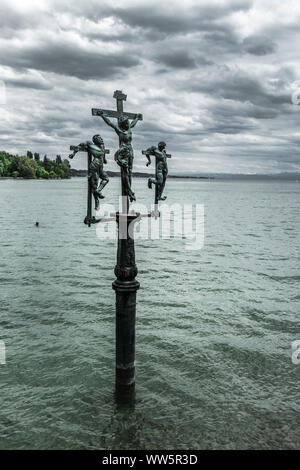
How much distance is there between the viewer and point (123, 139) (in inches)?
269

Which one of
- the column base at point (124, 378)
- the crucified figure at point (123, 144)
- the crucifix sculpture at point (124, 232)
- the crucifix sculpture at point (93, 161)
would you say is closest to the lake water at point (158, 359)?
the column base at point (124, 378)

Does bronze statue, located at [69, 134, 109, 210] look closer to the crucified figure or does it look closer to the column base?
the crucified figure


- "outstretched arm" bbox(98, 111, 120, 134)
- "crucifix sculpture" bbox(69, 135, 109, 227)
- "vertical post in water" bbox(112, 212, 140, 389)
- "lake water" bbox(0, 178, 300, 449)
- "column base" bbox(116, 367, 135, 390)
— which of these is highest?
"outstretched arm" bbox(98, 111, 120, 134)

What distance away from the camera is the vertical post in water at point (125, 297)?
23.2 feet

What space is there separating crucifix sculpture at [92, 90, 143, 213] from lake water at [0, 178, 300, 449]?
395 cm

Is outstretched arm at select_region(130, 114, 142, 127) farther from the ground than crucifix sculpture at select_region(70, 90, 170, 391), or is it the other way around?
outstretched arm at select_region(130, 114, 142, 127)

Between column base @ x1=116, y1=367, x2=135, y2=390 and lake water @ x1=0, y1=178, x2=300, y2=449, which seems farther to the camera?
column base @ x1=116, y1=367, x2=135, y2=390

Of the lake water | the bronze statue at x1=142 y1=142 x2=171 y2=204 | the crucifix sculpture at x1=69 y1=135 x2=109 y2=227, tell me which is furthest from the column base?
the bronze statue at x1=142 y1=142 x2=171 y2=204

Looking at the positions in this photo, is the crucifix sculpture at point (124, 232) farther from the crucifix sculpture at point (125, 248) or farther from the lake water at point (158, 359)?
the lake water at point (158, 359)

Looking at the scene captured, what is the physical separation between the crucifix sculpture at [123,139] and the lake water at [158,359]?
12.9ft

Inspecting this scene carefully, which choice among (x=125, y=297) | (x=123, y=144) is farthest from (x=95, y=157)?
(x=125, y=297)

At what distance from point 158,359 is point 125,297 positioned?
134 inches

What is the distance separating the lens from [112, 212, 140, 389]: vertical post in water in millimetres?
7078
